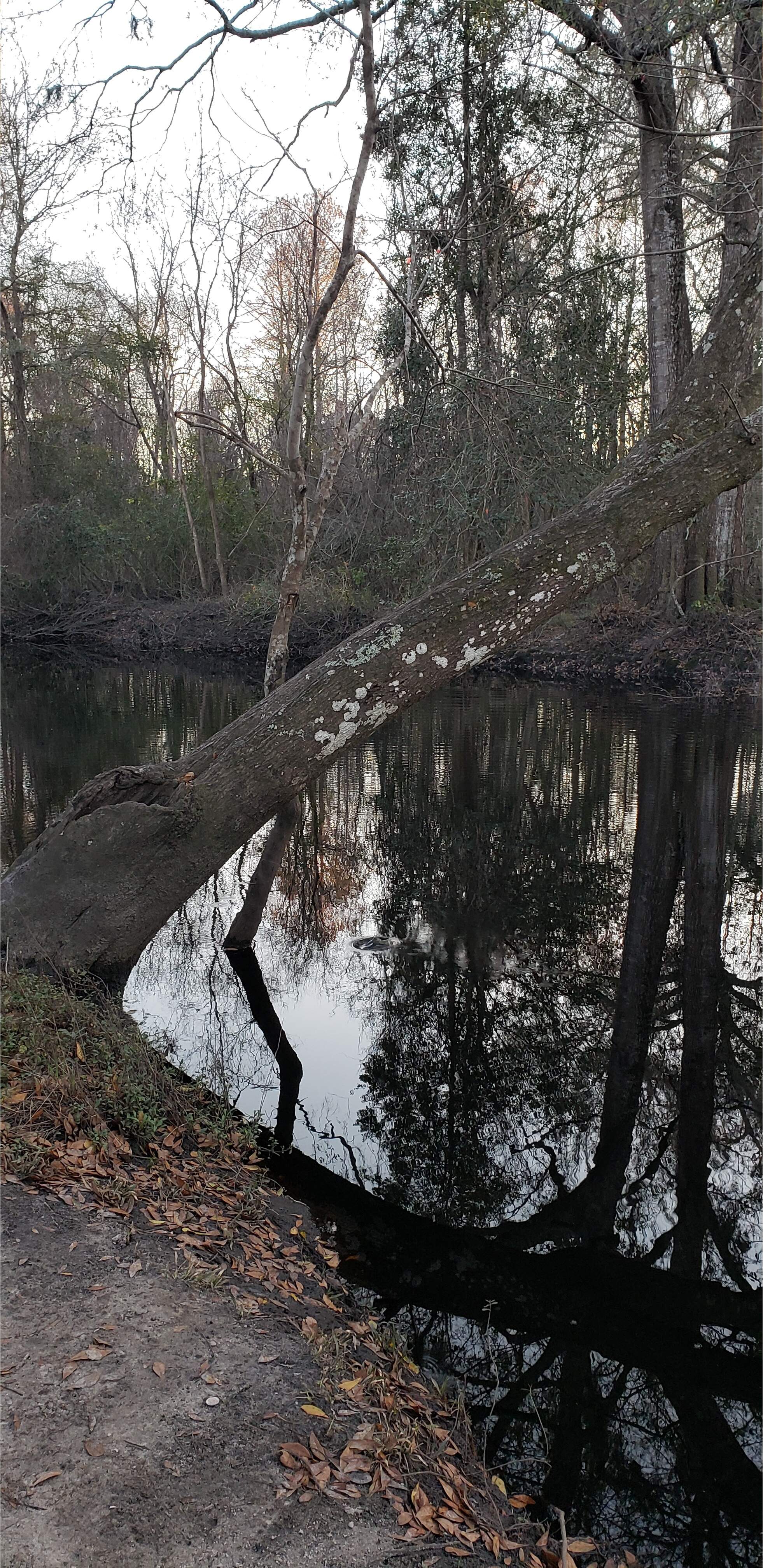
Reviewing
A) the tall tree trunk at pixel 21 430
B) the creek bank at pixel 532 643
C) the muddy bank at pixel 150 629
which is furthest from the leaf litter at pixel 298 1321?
the tall tree trunk at pixel 21 430

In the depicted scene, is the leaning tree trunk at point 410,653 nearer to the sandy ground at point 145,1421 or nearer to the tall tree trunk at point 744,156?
the tall tree trunk at point 744,156

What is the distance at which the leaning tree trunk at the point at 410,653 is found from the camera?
6.34m

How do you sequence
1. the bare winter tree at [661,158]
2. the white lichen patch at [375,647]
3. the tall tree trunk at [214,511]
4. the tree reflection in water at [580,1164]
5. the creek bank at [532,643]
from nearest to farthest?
the tree reflection in water at [580,1164] < the white lichen patch at [375,647] < the bare winter tree at [661,158] < the creek bank at [532,643] < the tall tree trunk at [214,511]

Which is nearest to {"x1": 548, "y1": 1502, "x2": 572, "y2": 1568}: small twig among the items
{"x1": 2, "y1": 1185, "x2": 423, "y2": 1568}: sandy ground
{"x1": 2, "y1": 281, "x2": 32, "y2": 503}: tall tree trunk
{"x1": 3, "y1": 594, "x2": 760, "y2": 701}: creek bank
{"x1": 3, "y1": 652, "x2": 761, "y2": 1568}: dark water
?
{"x1": 3, "y1": 652, "x2": 761, "y2": 1568}: dark water

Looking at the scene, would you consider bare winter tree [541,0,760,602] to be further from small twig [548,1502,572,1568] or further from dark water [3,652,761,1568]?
small twig [548,1502,572,1568]

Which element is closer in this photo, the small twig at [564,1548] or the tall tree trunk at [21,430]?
the small twig at [564,1548]

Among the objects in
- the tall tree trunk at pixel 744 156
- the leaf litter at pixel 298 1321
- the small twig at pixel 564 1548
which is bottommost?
the small twig at pixel 564 1548

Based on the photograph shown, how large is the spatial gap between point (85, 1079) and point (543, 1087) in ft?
8.99

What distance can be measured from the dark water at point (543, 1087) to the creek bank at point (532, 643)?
24.4 ft

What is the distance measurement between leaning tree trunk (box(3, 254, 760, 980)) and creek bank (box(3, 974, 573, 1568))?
169 cm

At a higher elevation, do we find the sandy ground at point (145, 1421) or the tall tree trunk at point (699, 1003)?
the tall tree trunk at point (699, 1003)

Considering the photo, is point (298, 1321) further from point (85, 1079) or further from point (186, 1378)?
point (85, 1079)

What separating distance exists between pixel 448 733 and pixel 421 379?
6822 mm

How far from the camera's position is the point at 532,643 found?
25578 mm
